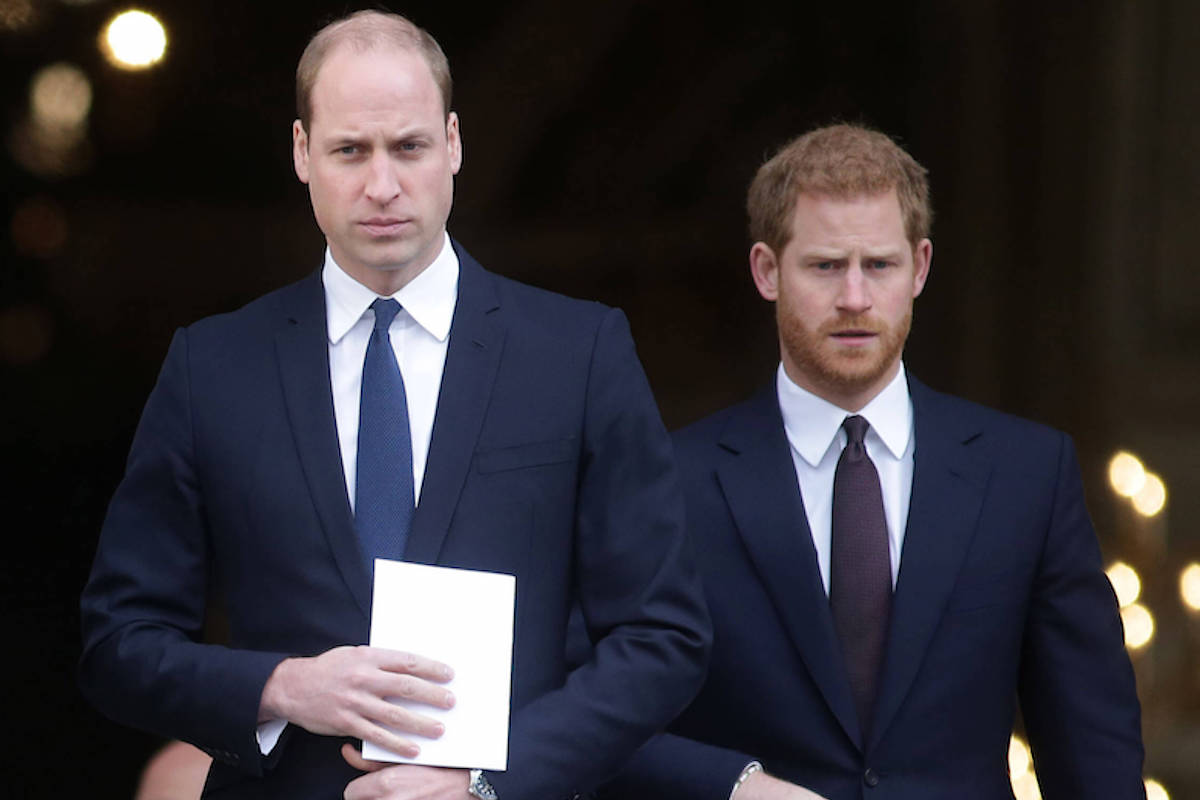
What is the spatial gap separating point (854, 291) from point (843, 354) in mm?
109

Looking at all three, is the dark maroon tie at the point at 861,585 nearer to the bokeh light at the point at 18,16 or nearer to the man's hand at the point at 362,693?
the man's hand at the point at 362,693

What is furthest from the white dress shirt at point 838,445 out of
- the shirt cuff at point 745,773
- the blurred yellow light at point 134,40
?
the blurred yellow light at point 134,40

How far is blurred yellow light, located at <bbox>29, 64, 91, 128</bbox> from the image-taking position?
5.16 m

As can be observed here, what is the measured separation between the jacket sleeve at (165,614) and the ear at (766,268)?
1101 mm

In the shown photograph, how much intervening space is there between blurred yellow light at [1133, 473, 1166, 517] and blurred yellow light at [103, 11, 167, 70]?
2883 mm

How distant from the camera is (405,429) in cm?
286

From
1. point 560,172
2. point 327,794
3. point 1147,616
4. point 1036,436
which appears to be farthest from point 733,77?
point 327,794

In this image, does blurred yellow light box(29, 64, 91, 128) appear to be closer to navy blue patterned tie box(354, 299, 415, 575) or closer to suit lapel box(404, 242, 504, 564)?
suit lapel box(404, 242, 504, 564)

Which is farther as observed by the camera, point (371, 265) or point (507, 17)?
point (507, 17)

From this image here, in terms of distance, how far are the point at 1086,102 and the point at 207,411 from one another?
328 centimetres

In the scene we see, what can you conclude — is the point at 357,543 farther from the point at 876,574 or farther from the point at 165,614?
the point at 876,574

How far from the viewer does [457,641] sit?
276cm

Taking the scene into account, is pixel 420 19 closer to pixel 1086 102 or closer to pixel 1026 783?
pixel 1086 102

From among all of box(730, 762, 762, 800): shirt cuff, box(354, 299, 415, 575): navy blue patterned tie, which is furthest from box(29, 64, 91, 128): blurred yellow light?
box(730, 762, 762, 800): shirt cuff
